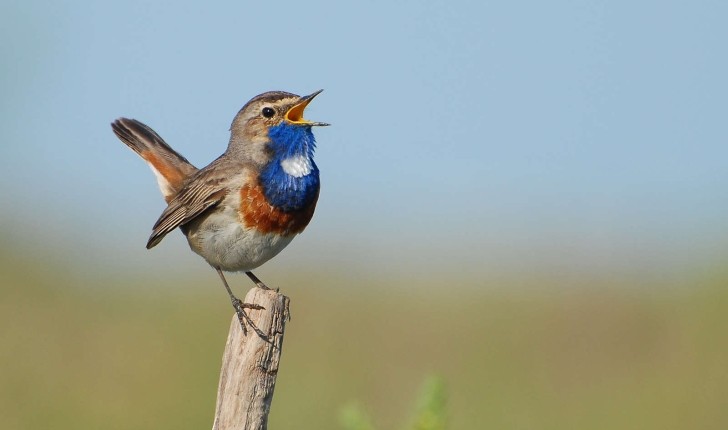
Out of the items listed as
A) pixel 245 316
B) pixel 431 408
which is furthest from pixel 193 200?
pixel 431 408

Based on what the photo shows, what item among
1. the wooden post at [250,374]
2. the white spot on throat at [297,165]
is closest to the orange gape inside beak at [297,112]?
the white spot on throat at [297,165]

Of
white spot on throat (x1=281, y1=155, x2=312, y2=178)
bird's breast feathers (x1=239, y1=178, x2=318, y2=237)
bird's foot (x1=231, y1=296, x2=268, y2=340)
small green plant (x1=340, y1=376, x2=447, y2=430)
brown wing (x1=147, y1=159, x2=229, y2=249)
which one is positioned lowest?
small green plant (x1=340, y1=376, x2=447, y2=430)

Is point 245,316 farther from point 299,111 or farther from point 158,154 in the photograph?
point 158,154

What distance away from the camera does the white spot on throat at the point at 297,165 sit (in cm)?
664

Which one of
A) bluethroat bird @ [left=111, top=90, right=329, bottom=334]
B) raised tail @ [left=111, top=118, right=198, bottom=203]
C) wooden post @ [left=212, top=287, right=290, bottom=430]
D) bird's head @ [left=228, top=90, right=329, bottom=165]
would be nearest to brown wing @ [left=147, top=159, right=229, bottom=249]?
bluethroat bird @ [left=111, top=90, right=329, bottom=334]

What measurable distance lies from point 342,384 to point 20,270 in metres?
4.57

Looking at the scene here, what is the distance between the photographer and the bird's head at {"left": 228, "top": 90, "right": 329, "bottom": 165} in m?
6.79

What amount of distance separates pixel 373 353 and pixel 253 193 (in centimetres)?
514

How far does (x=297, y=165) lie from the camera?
668 centimetres

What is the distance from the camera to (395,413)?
10.1 meters

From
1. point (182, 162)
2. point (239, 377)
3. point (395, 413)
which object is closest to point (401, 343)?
point (395, 413)

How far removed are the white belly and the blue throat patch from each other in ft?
0.80

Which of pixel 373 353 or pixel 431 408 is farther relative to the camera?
pixel 373 353

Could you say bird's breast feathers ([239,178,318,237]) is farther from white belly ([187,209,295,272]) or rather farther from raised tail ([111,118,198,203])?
raised tail ([111,118,198,203])
